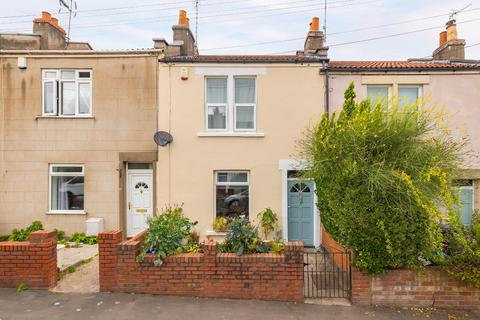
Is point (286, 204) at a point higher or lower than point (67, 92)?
lower

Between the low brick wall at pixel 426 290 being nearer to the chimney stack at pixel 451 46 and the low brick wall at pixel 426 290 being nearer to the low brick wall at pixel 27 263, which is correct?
the low brick wall at pixel 27 263

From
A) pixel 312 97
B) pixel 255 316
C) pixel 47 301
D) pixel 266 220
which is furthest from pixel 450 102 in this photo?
pixel 47 301

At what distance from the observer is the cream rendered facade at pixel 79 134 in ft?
31.4

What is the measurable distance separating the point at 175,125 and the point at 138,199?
268cm

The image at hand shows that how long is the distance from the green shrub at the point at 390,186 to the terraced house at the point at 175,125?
12.0ft

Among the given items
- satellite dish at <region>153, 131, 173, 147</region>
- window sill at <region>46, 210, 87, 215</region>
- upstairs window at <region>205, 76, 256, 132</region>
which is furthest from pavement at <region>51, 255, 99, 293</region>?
upstairs window at <region>205, 76, 256, 132</region>

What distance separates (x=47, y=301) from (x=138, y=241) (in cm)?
167

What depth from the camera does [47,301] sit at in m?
5.16

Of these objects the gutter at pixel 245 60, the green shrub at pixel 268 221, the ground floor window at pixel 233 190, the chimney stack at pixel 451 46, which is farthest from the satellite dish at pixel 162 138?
the chimney stack at pixel 451 46

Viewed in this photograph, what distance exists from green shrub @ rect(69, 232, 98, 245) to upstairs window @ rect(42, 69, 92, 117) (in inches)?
143

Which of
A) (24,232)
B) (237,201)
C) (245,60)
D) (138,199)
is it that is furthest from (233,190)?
(24,232)

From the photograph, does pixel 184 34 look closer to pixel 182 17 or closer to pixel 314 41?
pixel 182 17

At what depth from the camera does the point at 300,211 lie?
9203mm

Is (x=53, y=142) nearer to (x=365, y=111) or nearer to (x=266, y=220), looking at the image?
(x=266, y=220)
